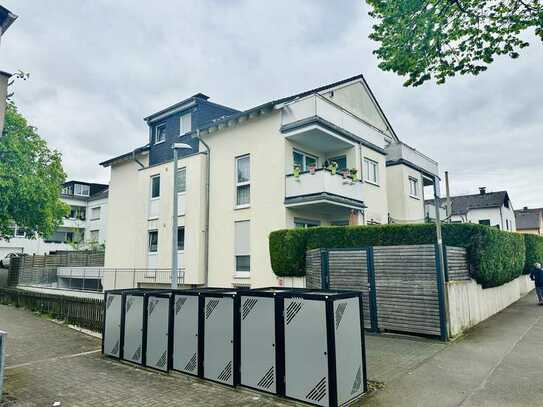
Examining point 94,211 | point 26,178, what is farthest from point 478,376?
point 94,211

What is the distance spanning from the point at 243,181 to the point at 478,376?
1221 cm

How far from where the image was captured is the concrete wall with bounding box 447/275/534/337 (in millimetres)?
9008

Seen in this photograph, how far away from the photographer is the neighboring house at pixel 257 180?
15336 mm

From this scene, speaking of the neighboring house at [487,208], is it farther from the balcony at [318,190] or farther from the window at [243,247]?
the window at [243,247]

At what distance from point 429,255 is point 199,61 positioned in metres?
8.99

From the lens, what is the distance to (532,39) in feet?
23.5

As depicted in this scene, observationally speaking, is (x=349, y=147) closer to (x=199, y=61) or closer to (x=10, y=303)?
(x=199, y=61)

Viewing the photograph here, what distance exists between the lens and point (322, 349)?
16.9ft

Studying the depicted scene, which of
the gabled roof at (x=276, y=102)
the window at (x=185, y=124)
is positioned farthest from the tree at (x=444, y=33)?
the window at (x=185, y=124)

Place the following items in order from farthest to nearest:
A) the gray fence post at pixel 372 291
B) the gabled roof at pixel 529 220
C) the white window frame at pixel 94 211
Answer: the gabled roof at pixel 529 220 → the white window frame at pixel 94 211 → the gray fence post at pixel 372 291

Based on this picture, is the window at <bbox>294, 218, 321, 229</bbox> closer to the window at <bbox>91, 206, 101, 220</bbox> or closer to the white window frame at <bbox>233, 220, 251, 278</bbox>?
the white window frame at <bbox>233, 220, 251, 278</bbox>

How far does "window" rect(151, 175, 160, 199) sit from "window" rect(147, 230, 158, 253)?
1.90 meters

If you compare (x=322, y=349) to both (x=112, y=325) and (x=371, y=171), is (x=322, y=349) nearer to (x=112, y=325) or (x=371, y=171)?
(x=112, y=325)

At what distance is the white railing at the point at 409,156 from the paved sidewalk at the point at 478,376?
12887 mm
